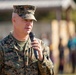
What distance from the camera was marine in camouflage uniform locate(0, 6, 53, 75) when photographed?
7062mm

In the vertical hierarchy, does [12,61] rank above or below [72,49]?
below

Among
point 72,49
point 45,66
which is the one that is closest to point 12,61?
point 45,66

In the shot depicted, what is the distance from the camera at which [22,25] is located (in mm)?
7051

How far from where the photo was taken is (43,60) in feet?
23.1

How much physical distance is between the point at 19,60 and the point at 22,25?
460 mm

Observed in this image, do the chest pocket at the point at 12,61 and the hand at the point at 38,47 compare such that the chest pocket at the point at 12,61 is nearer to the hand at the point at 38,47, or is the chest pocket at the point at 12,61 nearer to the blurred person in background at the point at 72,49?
the hand at the point at 38,47

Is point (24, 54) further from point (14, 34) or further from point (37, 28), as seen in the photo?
point (37, 28)

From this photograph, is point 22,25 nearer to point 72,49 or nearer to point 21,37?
point 21,37

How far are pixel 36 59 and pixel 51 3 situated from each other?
2103 cm

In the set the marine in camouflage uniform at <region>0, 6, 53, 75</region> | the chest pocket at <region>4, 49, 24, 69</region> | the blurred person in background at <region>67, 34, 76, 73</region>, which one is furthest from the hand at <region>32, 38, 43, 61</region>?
the blurred person in background at <region>67, 34, 76, 73</region>

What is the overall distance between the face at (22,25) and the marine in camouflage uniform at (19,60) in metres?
0.17

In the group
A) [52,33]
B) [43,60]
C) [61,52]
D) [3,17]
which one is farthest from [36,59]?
[3,17]

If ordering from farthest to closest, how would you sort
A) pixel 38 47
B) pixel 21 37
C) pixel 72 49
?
pixel 72 49
pixel 21 37
pixel 38 47

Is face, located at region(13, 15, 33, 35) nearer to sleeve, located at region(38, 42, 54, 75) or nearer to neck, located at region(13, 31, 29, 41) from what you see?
neck, located at region(13, 31, 29, 41)
